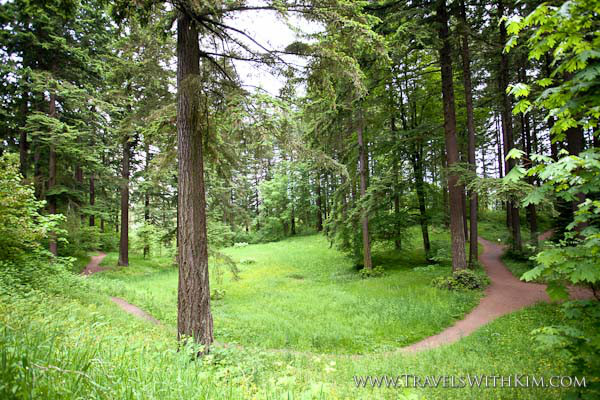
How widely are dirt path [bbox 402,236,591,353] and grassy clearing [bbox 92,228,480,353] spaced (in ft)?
0.98

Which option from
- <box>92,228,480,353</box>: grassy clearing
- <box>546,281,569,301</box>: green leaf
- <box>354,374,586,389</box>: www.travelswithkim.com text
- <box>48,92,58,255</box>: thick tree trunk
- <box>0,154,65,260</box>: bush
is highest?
<box>48,92,58,255</box>: thick tree trunk

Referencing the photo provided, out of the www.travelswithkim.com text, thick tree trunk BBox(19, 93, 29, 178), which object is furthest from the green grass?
thick tree trunk BBox(19, 93, 29, 178)

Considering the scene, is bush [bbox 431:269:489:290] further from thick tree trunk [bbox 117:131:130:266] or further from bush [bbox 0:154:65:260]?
thick tree trunk [bbox 117:131:130:266]

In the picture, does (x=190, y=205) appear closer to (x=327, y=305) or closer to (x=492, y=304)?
(x=327, y=305)

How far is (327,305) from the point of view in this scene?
10.3 m

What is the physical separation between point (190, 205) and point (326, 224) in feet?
36.1

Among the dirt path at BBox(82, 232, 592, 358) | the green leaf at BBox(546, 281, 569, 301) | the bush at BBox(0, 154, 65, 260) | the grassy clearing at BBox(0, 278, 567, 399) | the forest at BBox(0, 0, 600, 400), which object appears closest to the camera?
the grassy clearing at BBox(0, 278, 567, 399)

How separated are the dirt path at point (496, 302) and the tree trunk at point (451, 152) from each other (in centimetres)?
152

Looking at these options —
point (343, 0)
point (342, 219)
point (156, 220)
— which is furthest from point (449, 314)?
point (156, 220)

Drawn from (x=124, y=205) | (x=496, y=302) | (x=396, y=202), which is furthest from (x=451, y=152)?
(x=124, y=205)

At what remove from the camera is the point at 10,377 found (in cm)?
163

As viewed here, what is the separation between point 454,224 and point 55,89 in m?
18.5

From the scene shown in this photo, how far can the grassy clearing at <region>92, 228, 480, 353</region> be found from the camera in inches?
301

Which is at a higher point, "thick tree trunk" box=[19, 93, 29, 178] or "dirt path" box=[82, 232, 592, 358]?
"thick tree trunk" box=[19, 93, 29, 178]
